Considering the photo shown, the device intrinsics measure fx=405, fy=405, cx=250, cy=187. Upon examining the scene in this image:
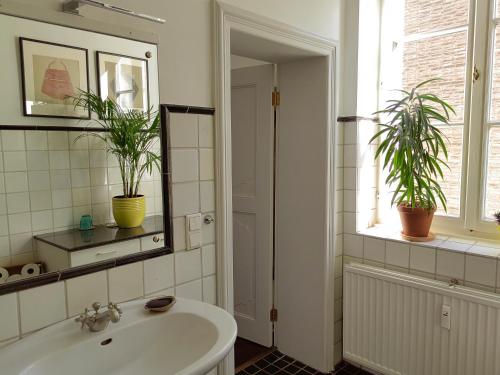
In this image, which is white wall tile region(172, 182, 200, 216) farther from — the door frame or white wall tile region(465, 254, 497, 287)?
white wall tile region(465, 254, 497, 287)

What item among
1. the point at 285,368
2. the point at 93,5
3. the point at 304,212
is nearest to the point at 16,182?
the point at 93,5

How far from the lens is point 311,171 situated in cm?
236

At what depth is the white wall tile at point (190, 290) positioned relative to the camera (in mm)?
1616

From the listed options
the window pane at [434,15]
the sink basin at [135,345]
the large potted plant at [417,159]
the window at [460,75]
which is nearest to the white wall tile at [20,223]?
the sink basin at [135,345]

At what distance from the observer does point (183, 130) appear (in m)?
1.57

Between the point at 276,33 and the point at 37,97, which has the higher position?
the point at 276,33

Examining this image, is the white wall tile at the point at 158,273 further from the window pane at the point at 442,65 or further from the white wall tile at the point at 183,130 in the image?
the window pane at the point at 442,65

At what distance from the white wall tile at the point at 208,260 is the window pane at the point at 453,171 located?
1.37 meters

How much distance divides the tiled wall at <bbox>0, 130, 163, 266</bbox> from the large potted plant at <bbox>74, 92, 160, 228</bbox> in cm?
3

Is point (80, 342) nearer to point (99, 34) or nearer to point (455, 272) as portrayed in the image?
point (99, 34)

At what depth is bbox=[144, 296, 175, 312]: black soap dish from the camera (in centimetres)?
136

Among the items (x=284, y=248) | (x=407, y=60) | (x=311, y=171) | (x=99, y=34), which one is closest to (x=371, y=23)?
(x=407, y=60)

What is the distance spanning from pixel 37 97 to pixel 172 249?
71cm

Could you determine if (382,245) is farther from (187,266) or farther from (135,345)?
(135,345)
